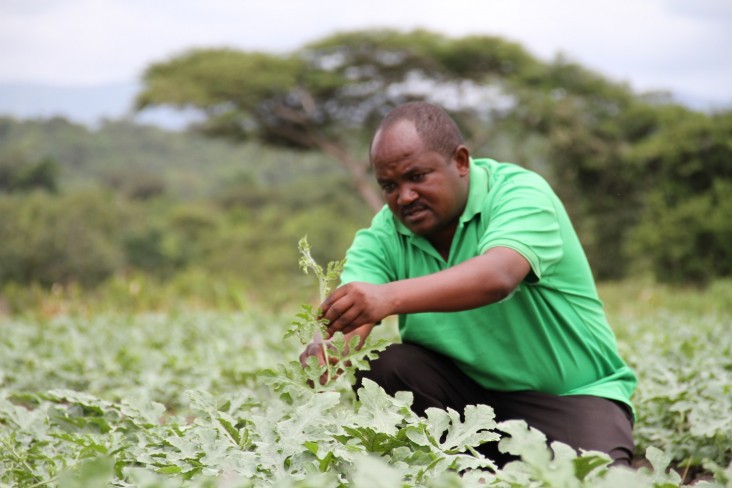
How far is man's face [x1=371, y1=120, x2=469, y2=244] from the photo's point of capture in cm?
266

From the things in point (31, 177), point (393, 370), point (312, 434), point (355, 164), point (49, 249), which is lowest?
point (49, 249)

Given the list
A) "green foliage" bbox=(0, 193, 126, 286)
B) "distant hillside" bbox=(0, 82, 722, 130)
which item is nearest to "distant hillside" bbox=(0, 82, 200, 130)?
"distant hillside" bbox=(0, 82, 722, 130)

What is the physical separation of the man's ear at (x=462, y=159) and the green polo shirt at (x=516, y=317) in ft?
0.17

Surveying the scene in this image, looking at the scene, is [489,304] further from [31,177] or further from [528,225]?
[31,177]

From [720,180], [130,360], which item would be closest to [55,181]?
[720,180]

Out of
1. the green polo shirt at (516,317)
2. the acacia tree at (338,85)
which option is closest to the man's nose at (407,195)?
the green polo shirt at (516,317)

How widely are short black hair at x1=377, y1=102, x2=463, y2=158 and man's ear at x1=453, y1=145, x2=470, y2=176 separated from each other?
0.06 ft

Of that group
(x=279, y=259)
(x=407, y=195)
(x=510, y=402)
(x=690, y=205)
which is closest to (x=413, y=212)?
(x=407, y=195)

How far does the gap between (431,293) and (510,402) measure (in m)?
0.81

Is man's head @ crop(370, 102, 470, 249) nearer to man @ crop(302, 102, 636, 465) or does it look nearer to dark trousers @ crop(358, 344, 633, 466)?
man @ crop(302, 102, 636, 465)

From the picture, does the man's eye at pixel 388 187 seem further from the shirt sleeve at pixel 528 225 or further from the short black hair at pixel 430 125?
the shirt sleeve at pixel 528 225

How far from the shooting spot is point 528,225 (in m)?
2.58

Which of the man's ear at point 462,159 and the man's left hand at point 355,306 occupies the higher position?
the man's ear at point 462,159

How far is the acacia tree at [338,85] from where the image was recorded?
81.2 ft
